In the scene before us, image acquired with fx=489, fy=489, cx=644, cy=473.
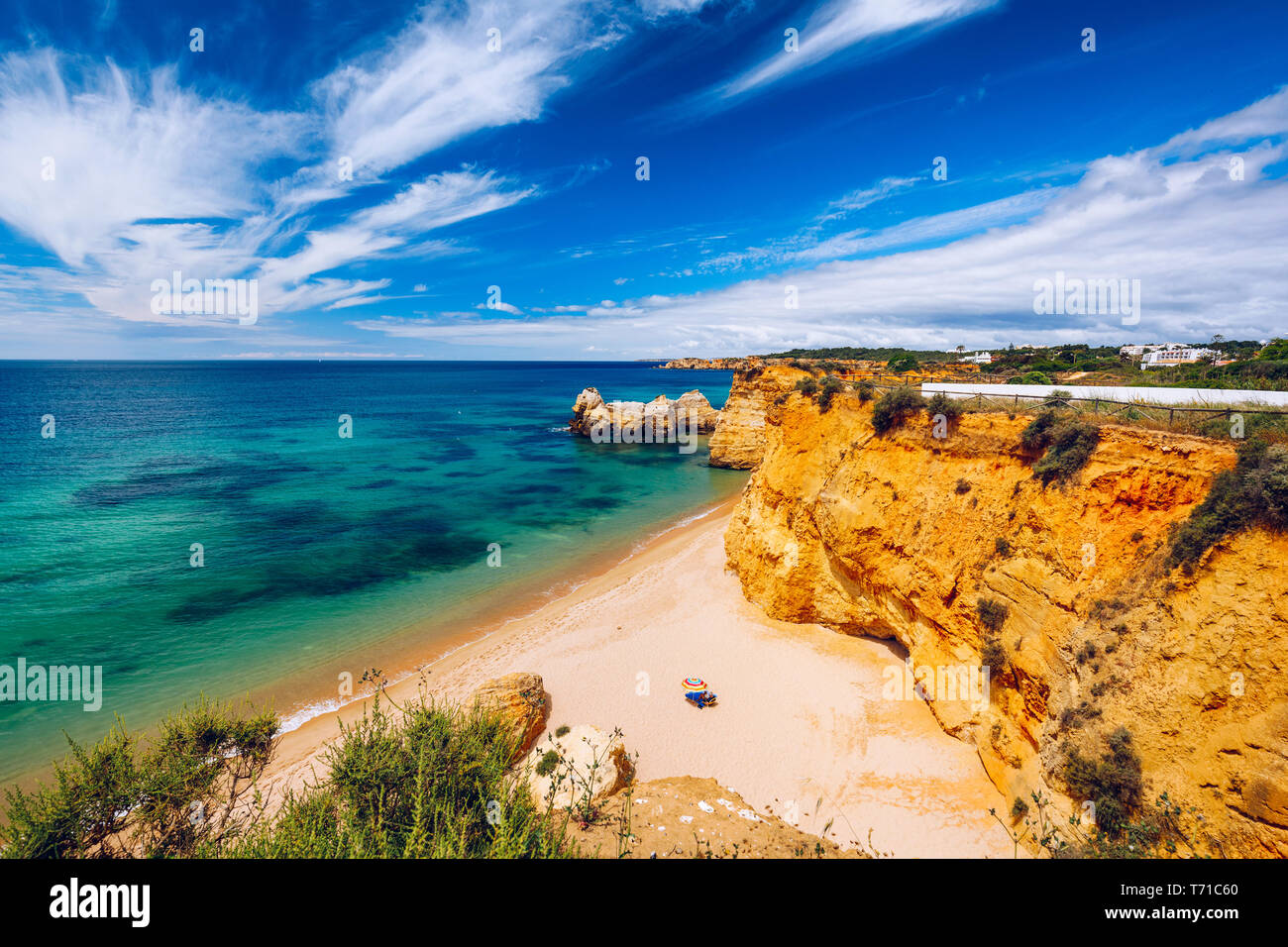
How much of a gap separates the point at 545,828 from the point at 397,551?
22.4 metres

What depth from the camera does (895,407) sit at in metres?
16.4

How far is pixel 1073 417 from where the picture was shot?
12.1 m

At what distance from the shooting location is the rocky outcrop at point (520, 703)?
1288 cm

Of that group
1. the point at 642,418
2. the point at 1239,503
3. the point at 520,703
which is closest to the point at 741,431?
the point at 642,418

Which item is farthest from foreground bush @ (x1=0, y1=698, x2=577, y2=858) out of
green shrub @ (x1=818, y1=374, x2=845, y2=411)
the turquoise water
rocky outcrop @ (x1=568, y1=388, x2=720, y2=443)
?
rocky outcrop @ (x1=568, y1=388, x2=720, y2=443)

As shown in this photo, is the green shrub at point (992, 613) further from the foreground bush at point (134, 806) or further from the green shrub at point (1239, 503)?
the foreground bush at point (134, 806)

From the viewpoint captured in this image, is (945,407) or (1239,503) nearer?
(1239,503)

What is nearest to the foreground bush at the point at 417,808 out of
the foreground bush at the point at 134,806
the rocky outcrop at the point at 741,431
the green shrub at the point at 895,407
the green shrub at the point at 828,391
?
the foreground bush at the point at 134,806

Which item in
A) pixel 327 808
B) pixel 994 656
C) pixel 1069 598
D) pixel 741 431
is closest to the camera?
pixel 327 808

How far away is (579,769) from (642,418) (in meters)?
54.2

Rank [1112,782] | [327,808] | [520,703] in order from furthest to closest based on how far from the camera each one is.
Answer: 1. [520,703]
2. [1112,782]
3. [327,808]

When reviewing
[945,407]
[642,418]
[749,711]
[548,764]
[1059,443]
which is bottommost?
[749,711]

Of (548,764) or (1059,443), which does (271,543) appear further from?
(1059,443)
